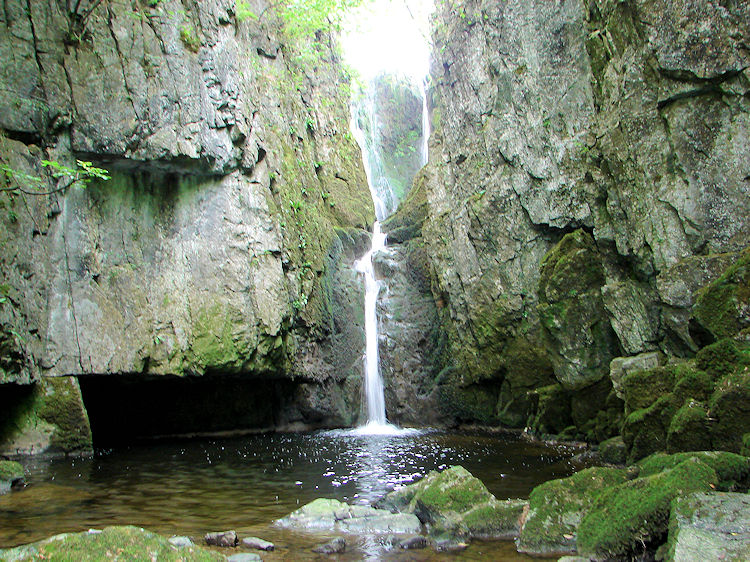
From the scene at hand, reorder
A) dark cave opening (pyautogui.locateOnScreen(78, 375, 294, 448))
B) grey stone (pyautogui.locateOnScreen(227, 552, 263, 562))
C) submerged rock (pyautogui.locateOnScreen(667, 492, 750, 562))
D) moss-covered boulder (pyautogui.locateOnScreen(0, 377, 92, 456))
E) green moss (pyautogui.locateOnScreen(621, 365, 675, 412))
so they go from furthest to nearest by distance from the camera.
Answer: dark cave opening (pyautogui.locateOnScreen(78, 375, 294, 448)) < moss-covered boulder (pyautogui.locateOnScreen(0, 377, 92, 456)) < green moss (pyautogui.locateOnScreen(621, 365, 675, 412)) < grey stone (pyautogui.locateOnScreen(227, 552, 263, 562)) < submerged rock (pyautogui.locateOnScreen(667, 492, 750, 562))

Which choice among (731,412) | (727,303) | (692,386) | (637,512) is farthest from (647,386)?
(637,512)

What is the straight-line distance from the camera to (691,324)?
340 inches

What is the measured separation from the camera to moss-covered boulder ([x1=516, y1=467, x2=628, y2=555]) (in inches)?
223

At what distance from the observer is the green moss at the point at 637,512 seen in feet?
16.0

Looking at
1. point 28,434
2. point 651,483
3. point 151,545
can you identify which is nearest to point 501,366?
point 651,483

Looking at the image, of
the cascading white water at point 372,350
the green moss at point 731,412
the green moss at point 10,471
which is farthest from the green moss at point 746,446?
the cascading white water at point 372,350

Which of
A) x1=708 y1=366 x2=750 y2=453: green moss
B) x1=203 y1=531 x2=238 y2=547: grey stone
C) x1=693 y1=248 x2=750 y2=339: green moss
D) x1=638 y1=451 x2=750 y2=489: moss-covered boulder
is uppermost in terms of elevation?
x1=693 y1=248 x2=750 y2=339: green moss

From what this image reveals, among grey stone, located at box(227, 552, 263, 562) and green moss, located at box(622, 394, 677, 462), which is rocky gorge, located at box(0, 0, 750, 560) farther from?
grey stone, located at box(227, 552, 263, 562)

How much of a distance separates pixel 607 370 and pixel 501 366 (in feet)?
13.0

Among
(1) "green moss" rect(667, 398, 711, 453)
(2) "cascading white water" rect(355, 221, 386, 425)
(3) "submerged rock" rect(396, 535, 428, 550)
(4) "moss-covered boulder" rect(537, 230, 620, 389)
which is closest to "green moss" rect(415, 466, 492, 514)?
(3) "submerged rock" rect(396, 535, 428, 550)

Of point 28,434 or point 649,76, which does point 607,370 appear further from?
point 28,434

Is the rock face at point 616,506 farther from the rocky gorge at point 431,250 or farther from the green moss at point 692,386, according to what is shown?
the green moss at point 692,386

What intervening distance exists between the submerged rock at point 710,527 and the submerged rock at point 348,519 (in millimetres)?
3001

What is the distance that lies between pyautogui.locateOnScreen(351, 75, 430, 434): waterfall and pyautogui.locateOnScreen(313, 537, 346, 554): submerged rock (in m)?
11.2
